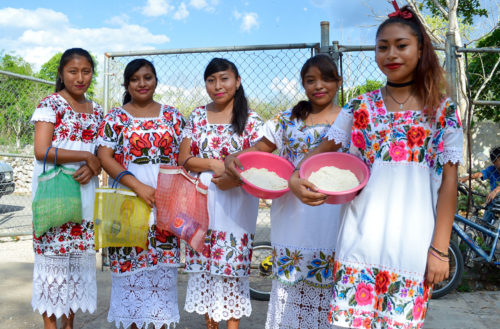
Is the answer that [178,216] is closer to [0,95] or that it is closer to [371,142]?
[371,142]

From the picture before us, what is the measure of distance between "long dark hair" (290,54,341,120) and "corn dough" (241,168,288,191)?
346 millimetres

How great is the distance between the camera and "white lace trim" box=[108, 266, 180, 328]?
252 centimetres

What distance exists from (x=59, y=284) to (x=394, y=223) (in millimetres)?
1978

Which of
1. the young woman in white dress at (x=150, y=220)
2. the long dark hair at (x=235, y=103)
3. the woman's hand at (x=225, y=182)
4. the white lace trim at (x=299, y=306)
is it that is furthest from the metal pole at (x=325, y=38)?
the white lace trim at (x=299, y=306)

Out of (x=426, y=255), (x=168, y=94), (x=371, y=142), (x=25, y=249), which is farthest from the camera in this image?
(x=25, y=249)

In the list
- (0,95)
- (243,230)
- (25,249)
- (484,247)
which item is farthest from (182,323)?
(0,95)

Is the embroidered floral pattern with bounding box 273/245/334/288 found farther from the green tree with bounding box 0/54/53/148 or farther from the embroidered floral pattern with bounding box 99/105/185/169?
the green tree with bounding box 0/54/53/148

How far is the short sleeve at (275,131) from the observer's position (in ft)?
7.75

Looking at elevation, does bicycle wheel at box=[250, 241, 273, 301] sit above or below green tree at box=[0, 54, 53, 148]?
below

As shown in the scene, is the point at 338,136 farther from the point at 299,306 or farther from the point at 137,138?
the point at 137,138

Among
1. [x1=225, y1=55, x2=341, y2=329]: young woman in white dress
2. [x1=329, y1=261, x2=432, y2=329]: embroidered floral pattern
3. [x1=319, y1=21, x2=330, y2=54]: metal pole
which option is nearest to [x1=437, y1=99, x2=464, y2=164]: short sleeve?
[x1=329, y1=261, x2=432, y2=329]: embroidered floral pattern

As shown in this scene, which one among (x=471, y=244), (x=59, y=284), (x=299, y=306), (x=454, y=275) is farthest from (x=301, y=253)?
(x=471, y=244)

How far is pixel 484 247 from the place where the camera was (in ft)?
13.6

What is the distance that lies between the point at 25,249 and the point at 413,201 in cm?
532
